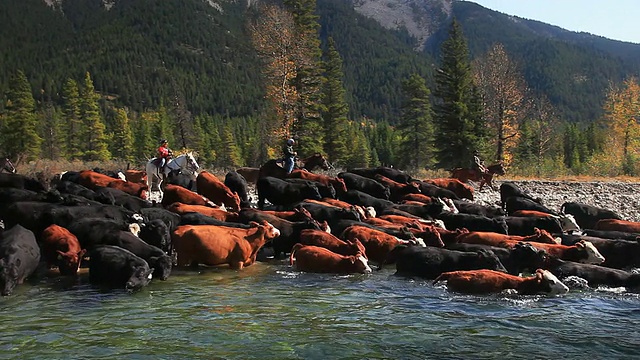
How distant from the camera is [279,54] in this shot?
48.8 metres

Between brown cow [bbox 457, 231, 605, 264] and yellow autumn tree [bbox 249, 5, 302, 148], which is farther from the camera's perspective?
yellow autumn tree [bbox 249, 5, 302, 148]

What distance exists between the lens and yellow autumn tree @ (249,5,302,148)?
48375mm

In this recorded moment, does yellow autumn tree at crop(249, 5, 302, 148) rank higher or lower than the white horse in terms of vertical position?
higher

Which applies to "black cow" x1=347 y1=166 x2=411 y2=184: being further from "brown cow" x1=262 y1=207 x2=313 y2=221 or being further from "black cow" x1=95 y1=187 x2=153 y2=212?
"black cow" x1=95 y1=187 x2=153 y2=212

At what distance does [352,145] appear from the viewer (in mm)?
113438

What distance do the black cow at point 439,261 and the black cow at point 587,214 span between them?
1031 centimetres

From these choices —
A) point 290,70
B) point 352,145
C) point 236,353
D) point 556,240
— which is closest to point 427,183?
point 556,240

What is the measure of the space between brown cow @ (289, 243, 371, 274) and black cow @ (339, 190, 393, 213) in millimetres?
7696

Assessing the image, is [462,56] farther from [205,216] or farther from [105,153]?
[105,153]

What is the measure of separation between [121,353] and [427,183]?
20.2 metres

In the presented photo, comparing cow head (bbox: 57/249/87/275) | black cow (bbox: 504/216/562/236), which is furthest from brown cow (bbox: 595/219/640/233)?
cow head (bbox: 57/249/87/275)

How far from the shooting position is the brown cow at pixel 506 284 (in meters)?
10.8

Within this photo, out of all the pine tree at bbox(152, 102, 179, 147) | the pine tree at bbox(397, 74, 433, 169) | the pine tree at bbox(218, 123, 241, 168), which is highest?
the pine tree at bbox(397, 74, 433, 169)

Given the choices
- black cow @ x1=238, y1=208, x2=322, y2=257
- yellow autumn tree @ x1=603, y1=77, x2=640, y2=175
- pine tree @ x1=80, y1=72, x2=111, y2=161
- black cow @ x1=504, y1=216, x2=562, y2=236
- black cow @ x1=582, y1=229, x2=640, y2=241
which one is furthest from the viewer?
pine tree @ x1=80, y1=72, x2=111, y2=161
